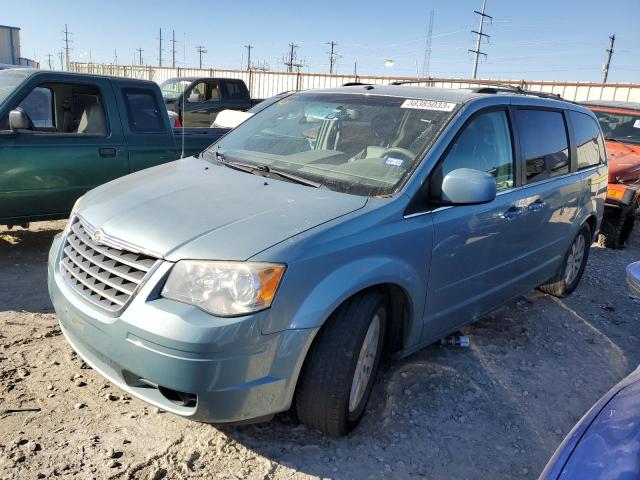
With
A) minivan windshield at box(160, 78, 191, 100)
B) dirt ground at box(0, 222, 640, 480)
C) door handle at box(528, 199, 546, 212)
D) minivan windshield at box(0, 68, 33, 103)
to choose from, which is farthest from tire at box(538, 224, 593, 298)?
minivan windshield at box(160, 78, 191, 100)

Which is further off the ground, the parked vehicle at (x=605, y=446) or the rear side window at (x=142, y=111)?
the rear side window at (x=142, y=111)

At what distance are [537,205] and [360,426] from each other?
2.12 meters

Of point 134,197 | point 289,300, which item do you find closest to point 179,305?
point 289,300

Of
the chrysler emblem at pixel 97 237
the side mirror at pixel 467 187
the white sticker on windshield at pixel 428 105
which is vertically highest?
the white sticker on windshield at pixel 428 105

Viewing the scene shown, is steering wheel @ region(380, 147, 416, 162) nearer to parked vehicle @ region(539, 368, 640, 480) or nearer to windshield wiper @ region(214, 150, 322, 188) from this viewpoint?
windshield wiper @ region(214, 150, 322, 188)

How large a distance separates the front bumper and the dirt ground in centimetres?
37

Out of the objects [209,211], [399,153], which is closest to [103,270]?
[209,211]

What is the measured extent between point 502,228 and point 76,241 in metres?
2.57

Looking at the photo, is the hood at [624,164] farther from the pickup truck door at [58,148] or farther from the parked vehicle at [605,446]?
the parked vehicle at [605,446]

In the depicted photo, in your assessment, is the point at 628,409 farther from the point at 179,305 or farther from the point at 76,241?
the point at 76,241

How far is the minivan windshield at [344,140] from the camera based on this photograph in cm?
307

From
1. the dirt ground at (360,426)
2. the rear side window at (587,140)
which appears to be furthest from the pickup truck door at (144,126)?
the rear side window at (587,140)

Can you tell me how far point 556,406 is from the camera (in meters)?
3.41

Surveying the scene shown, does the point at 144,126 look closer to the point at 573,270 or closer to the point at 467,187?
the point at 467,187
